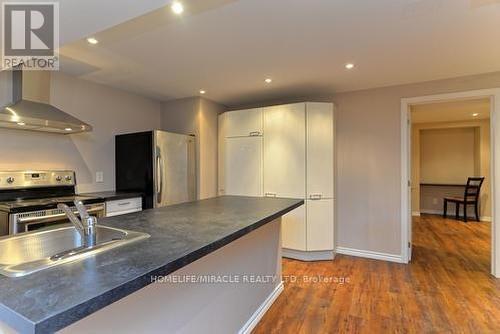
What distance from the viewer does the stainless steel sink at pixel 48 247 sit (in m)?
0.86

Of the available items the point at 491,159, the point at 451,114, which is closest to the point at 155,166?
the point at 491,159

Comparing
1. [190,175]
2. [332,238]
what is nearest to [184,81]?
[190,175]

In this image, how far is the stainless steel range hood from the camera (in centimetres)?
233

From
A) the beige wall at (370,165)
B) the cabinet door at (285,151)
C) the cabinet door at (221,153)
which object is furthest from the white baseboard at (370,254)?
the cabinet door at (221,153)

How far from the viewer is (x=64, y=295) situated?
0.68m

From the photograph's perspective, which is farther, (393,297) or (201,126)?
(201,126)

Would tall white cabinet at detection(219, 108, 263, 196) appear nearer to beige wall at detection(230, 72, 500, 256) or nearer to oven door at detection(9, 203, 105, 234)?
beige wall at detection(230, 72, 500, 256)

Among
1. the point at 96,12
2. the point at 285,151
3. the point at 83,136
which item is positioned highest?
the point at 96,12

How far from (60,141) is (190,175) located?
156cm

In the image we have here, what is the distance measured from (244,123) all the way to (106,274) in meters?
3.19

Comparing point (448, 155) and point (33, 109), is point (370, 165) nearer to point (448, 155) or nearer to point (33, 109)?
point (33, 109)

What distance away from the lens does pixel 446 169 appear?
21.4 feet

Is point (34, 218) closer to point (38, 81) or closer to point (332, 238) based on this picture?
point (38, 81)

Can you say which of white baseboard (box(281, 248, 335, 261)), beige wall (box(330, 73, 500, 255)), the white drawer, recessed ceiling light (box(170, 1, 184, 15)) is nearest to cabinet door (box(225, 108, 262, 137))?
beige wall (box(330, 73, 500, 255))
